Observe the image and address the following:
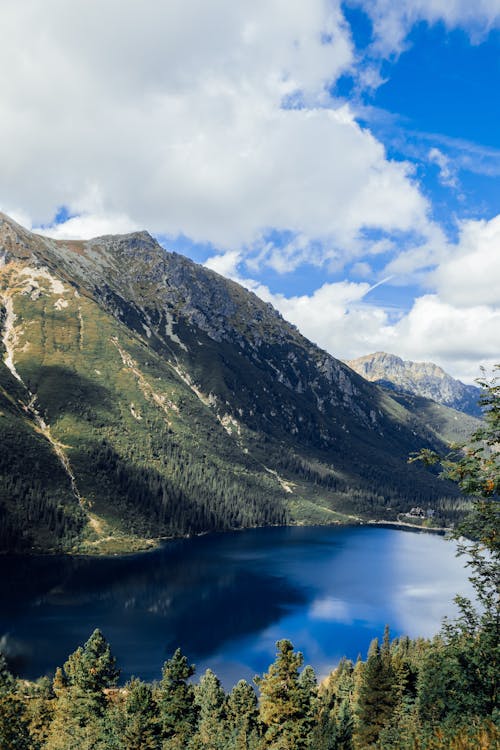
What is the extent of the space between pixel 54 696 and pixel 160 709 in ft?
125

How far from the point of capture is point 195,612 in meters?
151

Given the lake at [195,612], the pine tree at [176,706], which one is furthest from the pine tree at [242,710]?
the lake at [195,612]

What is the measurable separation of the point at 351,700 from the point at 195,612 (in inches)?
3200

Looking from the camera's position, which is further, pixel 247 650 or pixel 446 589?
pixel 446 589

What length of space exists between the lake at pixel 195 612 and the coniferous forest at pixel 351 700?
40936 mm

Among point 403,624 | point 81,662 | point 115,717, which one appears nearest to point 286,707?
point 115,717

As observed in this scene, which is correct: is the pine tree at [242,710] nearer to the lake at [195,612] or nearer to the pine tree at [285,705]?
the pine tree at [285,705]

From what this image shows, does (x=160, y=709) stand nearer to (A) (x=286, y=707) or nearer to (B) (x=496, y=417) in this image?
(A) (x=286, y=707)

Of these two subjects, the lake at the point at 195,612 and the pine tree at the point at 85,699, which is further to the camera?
the lake at the point at 195,612

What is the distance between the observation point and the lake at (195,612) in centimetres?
11906

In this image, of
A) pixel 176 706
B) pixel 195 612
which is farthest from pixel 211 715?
pixel 195 612

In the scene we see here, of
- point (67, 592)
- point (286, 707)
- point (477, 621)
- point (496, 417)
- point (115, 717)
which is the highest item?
point (496, 417)

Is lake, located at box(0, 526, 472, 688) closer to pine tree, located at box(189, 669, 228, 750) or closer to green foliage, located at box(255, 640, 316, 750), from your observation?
pine tree, located at box(189, 669, 228, 750)

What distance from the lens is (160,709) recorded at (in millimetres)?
56562
